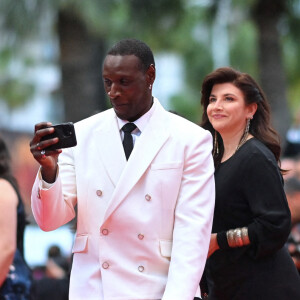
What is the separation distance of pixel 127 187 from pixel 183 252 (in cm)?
41

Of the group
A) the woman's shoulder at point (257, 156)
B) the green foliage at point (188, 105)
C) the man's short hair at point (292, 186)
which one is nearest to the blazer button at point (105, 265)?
the woman's shoulder at point (257, 156)

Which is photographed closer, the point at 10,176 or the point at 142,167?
the point at 142,167

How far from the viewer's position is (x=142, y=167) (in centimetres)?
484

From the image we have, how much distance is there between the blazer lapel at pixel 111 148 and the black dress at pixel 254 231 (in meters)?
1.04

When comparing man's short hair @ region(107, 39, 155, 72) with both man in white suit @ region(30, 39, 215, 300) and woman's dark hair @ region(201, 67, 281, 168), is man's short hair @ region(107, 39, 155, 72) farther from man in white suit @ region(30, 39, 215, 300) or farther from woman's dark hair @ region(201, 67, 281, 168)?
woman's dark hair @ region(201, 67, 281, 168)

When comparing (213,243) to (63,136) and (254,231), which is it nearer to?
(254,231)

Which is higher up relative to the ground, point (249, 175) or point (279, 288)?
point (249, 175)

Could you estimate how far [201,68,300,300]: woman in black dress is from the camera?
18.6 feet

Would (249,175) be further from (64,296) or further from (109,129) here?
(64,296)

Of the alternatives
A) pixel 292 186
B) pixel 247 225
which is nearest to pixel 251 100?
pixel 247 225

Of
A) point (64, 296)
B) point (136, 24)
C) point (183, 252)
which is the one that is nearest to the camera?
point (183, 252)

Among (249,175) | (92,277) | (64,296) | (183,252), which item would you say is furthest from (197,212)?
(64,296)

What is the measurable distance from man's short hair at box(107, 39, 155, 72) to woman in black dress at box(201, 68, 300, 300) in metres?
1.17

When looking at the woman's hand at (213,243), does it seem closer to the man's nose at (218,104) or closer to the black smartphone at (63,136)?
the man's nose at (218,104)
